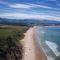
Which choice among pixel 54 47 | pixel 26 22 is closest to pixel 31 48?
pixel 26 22

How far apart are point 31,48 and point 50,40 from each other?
0.91 meters

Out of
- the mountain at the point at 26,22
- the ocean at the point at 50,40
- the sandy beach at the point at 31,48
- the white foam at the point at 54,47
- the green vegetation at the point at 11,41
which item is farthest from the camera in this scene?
the white foam at the point at 54,47

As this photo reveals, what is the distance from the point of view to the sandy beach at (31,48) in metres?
12.2

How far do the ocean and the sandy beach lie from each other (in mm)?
286

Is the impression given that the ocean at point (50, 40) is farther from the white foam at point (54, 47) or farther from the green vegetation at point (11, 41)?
the green vegetation at point (11, 41)

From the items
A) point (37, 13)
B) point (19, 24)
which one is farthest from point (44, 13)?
point (19, 24)

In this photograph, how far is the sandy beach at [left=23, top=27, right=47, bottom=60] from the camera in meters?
12.2

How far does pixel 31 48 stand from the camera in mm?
13133

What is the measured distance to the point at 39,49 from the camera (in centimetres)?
1334

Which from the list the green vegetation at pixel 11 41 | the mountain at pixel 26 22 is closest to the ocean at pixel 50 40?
the mountain at pixel 26 22

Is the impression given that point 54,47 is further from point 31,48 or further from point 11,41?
point 11,41

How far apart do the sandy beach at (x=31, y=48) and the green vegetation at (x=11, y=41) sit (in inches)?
9.0

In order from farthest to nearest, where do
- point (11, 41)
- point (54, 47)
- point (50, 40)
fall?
point (54, 47) < point (50, 40) < point (11, 41)

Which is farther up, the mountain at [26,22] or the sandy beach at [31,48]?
the mountain at [26,22]
